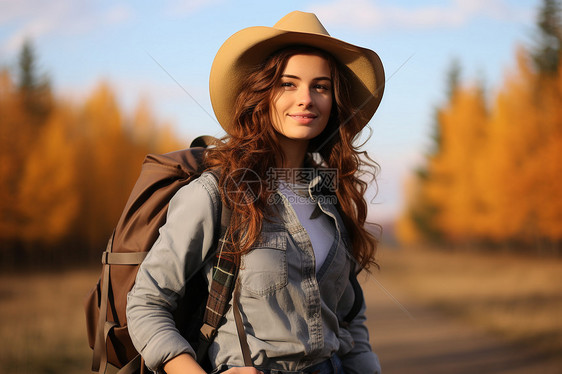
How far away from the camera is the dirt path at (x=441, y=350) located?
7.68 meters

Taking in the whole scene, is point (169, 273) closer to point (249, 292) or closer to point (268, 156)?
point (249, 292)

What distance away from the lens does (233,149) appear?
1.78 metres

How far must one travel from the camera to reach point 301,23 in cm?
188

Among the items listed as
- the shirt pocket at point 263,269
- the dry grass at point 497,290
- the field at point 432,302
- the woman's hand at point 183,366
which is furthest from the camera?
the dry grass at point 497,290

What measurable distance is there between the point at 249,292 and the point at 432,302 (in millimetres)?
14919

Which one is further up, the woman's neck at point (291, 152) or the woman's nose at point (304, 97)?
the woman's nose at point (304, 97)

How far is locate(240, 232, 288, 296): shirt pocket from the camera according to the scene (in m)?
1.58

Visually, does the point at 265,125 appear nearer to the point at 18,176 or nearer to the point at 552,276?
the point at 552,276

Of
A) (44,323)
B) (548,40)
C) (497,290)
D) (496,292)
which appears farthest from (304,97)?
(548,40)

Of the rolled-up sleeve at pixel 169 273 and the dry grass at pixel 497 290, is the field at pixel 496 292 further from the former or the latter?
the rolled-up sleeve at pixel 169 273

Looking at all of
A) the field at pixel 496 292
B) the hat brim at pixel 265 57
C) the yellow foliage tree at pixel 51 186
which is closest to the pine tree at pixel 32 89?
the yellow foliage tree at pixel 51 186

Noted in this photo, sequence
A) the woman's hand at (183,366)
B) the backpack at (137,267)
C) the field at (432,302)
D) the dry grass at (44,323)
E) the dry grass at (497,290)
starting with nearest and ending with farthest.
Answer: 1. the woman's hand at (183,366)
2. the backpack at (137,267)
3. the dry grass at (44,323)
4. the field at (432,302)
5. the dry grass at (497,290)

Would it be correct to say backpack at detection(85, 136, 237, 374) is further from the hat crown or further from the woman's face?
the hat crown

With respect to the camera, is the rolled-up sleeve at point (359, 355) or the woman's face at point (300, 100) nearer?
the woman's face at point (300, 100)
